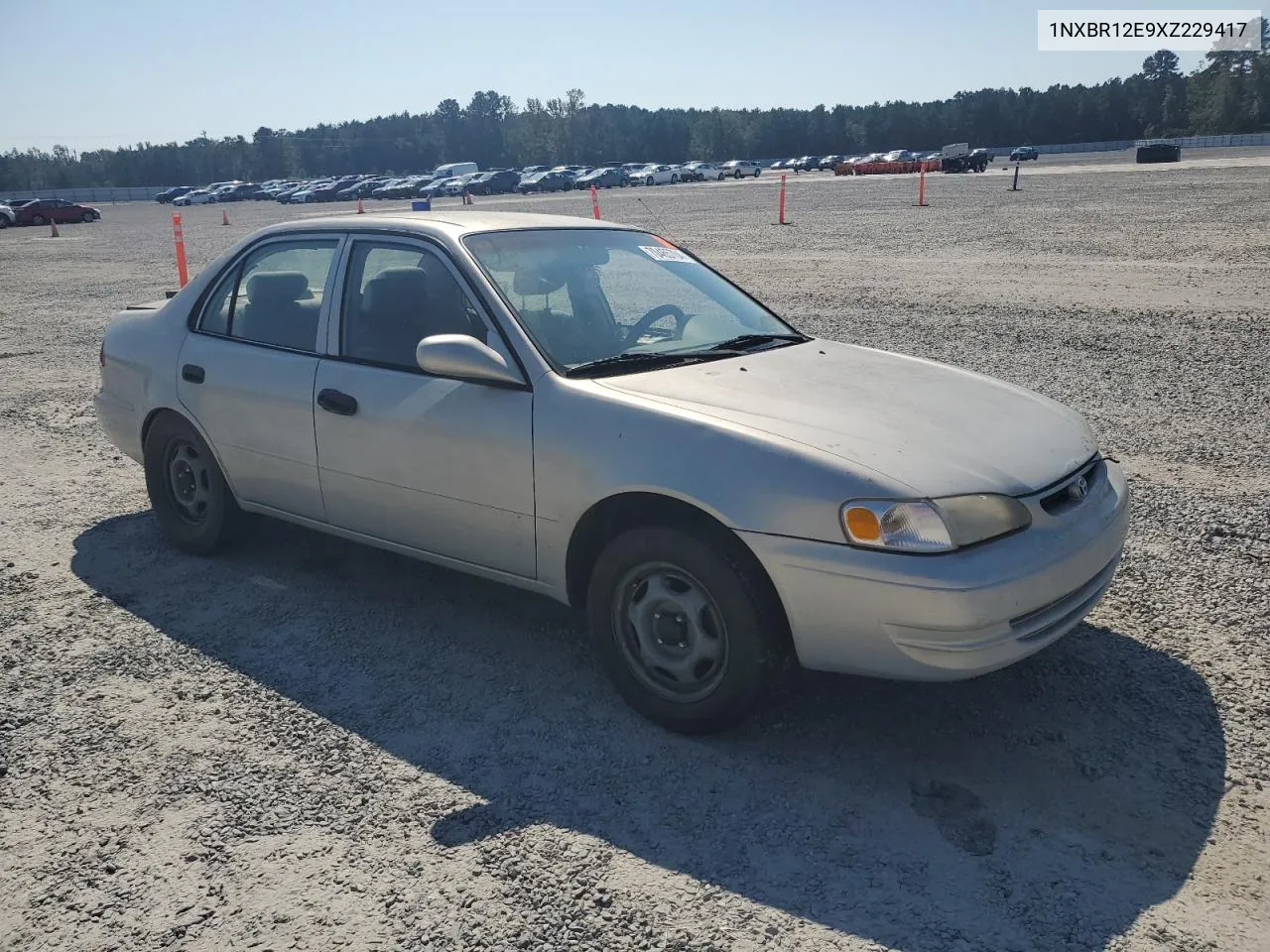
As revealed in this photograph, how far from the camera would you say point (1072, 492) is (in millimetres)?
3445

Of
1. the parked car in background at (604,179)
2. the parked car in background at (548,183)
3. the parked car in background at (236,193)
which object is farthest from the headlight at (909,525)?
the parked car in background at (236,193)

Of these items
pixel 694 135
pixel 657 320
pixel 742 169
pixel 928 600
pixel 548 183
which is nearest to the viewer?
pixel 928 600

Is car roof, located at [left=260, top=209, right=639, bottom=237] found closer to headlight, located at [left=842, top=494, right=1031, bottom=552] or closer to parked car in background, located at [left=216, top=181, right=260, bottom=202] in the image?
headlight, located at [left=842, top=494, right=1031, bottom=552]

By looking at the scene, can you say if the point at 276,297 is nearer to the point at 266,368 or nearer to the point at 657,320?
the point at 266,368

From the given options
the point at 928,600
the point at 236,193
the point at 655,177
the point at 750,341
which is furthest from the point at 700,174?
the point at 928,600

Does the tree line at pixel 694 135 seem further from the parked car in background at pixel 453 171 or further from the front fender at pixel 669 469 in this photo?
→ the front fender at pixel 669 469

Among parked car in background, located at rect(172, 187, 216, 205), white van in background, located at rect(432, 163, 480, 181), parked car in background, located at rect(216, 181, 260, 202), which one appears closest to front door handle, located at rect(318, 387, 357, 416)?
parked car in background, located at rect(172, 187, 216, 205)

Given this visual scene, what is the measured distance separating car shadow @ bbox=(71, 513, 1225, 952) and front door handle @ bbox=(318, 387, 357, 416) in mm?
912

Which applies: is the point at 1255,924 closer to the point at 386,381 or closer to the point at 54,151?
the point at 386,381

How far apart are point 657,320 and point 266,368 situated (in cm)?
174

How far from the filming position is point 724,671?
10.9 feet

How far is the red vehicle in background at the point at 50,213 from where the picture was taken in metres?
50.7

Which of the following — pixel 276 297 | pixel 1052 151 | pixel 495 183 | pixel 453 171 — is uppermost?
pixel 1052 151


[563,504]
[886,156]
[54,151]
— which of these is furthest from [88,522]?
[54,151]
